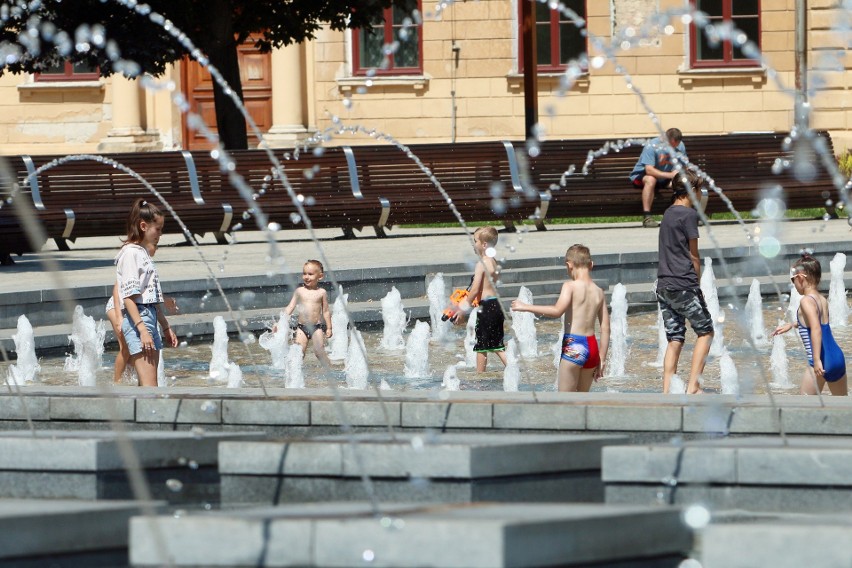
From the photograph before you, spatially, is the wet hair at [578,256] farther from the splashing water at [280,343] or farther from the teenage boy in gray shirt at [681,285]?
the splashing water at [280,343]

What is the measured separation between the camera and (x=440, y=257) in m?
15.7

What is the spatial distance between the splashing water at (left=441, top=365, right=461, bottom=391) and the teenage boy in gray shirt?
4.05 ft

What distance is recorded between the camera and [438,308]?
13359 millimetres

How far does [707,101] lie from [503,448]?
72.5 feet

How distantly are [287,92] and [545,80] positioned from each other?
12.9 feet

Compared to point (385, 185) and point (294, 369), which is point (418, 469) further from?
point (385, 185)

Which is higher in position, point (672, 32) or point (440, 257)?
point (672, 32)

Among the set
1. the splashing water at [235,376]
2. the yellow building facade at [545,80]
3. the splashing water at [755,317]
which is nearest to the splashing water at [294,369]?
the splashing water at [235,376]

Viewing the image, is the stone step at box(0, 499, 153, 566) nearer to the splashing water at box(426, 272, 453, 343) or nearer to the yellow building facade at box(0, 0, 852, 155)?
the splashing water at box(426, 272, 453, 343)

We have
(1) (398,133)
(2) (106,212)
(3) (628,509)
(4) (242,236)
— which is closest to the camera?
(3) (628,509)

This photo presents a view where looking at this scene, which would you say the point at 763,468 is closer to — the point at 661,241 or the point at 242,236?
the point at 661,241

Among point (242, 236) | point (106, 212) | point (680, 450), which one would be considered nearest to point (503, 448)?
point (680, 450)

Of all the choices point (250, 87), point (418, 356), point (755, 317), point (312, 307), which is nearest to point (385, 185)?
point (755, 317)

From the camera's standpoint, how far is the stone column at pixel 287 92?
89.5ft
